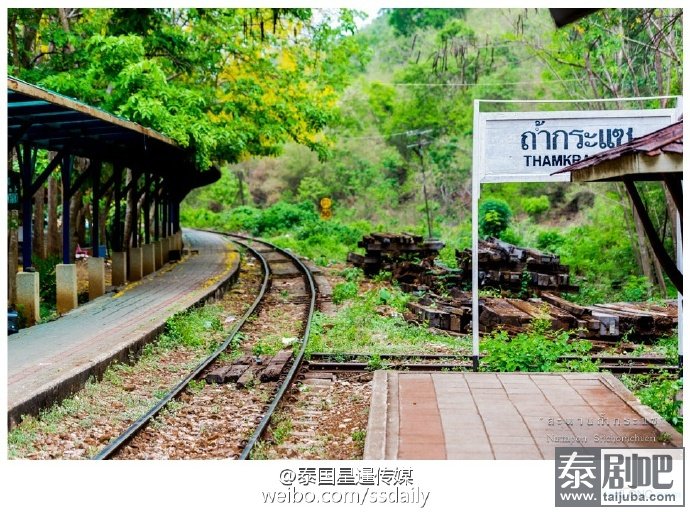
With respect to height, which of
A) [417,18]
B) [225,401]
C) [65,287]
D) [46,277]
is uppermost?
[417,18]

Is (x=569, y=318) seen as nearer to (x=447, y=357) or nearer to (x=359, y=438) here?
(x=447, y=357)

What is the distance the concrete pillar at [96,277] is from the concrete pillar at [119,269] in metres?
1.71

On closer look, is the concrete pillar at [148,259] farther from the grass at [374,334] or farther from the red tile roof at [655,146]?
the red tile roof at [655,146]

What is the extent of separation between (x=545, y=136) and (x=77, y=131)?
8.51 m

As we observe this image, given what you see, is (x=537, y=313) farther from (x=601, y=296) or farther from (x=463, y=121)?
(x=463, y=121)

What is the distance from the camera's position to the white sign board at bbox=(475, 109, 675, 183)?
26.2 feet

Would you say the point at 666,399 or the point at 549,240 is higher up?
the point at 549,240

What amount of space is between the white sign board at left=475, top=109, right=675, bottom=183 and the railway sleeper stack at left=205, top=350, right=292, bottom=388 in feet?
11.1

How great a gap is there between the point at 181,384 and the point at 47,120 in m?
5.10

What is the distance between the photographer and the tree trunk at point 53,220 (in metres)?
21.6

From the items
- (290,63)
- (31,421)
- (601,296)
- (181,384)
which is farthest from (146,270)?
(31,421)

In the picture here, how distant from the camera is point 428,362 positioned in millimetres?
9961

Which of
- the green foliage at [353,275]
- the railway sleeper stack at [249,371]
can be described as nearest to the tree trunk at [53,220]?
the green foliage at [353,275]

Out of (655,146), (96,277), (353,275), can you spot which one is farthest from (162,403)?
(353,275)
